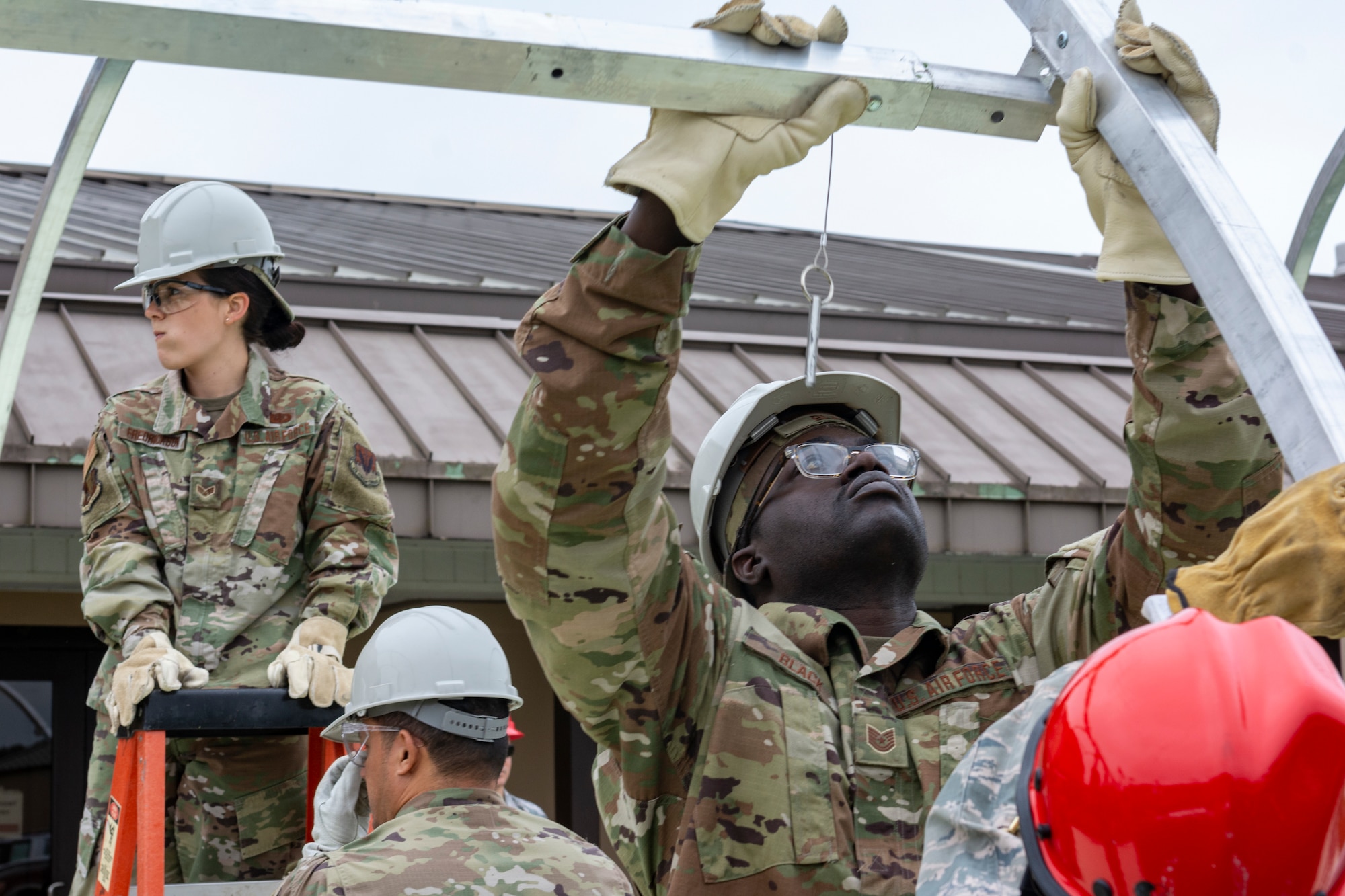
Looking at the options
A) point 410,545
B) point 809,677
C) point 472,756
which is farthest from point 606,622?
point 410,545

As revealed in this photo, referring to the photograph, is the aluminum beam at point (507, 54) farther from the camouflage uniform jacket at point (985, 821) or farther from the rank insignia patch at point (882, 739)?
the rank insignia patch at point (882, 739)

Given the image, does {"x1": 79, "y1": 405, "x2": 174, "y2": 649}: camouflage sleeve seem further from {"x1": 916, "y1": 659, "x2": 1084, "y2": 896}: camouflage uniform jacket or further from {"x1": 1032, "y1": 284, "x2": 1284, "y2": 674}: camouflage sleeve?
{"x1": 916, "y1": 659, "x2": 1084, "y2": 896}: camouflage uniform jacket

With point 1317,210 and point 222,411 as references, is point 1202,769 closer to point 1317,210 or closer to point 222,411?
point 1317,210

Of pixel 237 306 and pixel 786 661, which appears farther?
pixel 237 306

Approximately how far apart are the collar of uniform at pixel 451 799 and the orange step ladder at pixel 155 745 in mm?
388

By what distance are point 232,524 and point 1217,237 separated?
8.59ft

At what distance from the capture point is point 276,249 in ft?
13.1

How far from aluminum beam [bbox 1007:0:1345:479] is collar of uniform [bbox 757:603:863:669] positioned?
119cm

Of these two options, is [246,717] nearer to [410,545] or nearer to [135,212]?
[410,545]

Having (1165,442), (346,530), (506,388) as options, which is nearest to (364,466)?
(346,530)

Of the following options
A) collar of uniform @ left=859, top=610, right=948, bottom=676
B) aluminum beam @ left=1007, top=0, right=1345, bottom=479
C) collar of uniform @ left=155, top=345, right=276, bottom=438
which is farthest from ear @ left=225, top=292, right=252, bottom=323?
aluminum beam @ left=1007, top=0, right=1345, bottom=479

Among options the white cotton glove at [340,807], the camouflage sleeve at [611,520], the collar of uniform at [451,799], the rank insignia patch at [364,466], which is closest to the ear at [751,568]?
the camouflage sleeve at [611,520]

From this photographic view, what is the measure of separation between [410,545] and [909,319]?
357 centimetres

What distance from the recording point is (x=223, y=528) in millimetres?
3750
